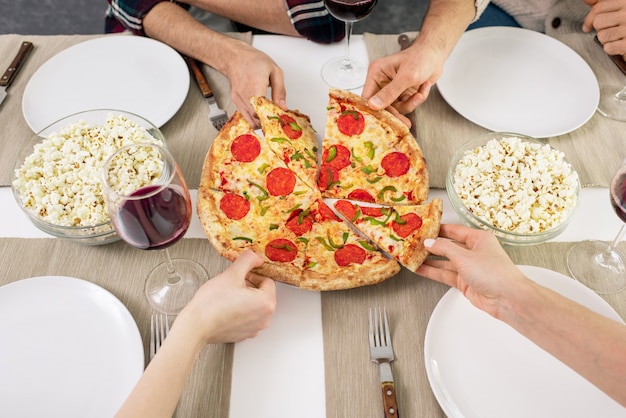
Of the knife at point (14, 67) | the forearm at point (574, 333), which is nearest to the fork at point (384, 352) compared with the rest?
the forearm at point (574, 333)

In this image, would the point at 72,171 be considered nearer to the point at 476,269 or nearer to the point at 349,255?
the point at 349,255

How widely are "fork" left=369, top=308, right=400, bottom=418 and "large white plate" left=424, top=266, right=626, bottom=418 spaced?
0.27ft

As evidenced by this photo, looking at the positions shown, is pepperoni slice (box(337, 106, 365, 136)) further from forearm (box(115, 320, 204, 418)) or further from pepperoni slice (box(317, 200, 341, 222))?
forearm (box(115, 320, 204, 418))

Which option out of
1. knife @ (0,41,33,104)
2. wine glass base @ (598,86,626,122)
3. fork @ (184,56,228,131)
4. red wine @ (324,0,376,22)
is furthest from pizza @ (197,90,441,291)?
knife @ (0,41,33,104)

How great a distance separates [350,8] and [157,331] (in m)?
0.98

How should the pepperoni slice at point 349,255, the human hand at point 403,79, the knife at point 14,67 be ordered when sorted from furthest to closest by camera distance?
1. the knife at point 14,67
2. the human hand at point 403,79
3. the pepperoni slice at point 349,255

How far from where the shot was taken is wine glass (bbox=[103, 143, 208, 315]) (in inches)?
39.3

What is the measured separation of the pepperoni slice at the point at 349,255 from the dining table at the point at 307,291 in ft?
0.25

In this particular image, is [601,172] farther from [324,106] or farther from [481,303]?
[324,106]

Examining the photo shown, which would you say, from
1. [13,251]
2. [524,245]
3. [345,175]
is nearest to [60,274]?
[13,251]

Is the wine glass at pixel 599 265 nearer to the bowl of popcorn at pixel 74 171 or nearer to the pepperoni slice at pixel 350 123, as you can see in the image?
the pepperoni slice at pixel 350 123

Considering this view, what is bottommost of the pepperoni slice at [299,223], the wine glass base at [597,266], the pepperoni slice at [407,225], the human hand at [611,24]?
the pepperoni slice at [299,223]

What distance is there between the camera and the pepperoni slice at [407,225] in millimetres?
1316

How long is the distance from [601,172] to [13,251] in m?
1.57
